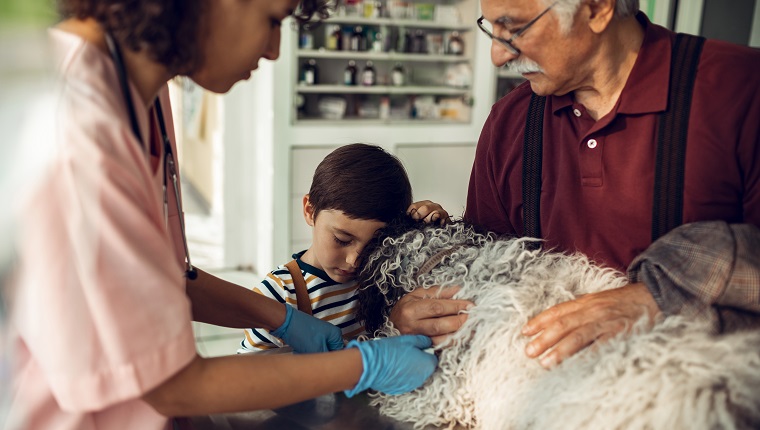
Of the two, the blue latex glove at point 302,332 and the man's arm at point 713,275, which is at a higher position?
the man's arm at point 713,275

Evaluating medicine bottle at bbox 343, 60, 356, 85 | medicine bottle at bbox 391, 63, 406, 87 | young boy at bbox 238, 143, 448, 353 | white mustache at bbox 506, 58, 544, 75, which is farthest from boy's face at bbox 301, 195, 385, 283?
medicine bottle at bbox 391, 63, 406, 87

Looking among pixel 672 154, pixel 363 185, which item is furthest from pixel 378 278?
pixel 672 154

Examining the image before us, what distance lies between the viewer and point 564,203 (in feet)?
4.77

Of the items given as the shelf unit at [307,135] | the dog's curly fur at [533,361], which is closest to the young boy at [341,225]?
the dog's curly fur at [533,361]

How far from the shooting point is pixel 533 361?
1.10 metres

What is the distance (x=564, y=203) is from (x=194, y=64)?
895 millimetres

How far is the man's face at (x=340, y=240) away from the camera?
158 cm

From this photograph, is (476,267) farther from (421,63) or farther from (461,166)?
(421,63)

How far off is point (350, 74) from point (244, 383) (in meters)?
3.95

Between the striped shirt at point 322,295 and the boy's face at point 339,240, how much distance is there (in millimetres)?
30

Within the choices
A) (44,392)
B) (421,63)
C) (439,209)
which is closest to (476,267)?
(439,209)

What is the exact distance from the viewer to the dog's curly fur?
0.90 m

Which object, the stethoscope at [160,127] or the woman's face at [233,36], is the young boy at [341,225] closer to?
the stethoscope at [160,127]

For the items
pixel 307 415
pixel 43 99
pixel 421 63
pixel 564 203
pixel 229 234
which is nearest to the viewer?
pixel 43 99
